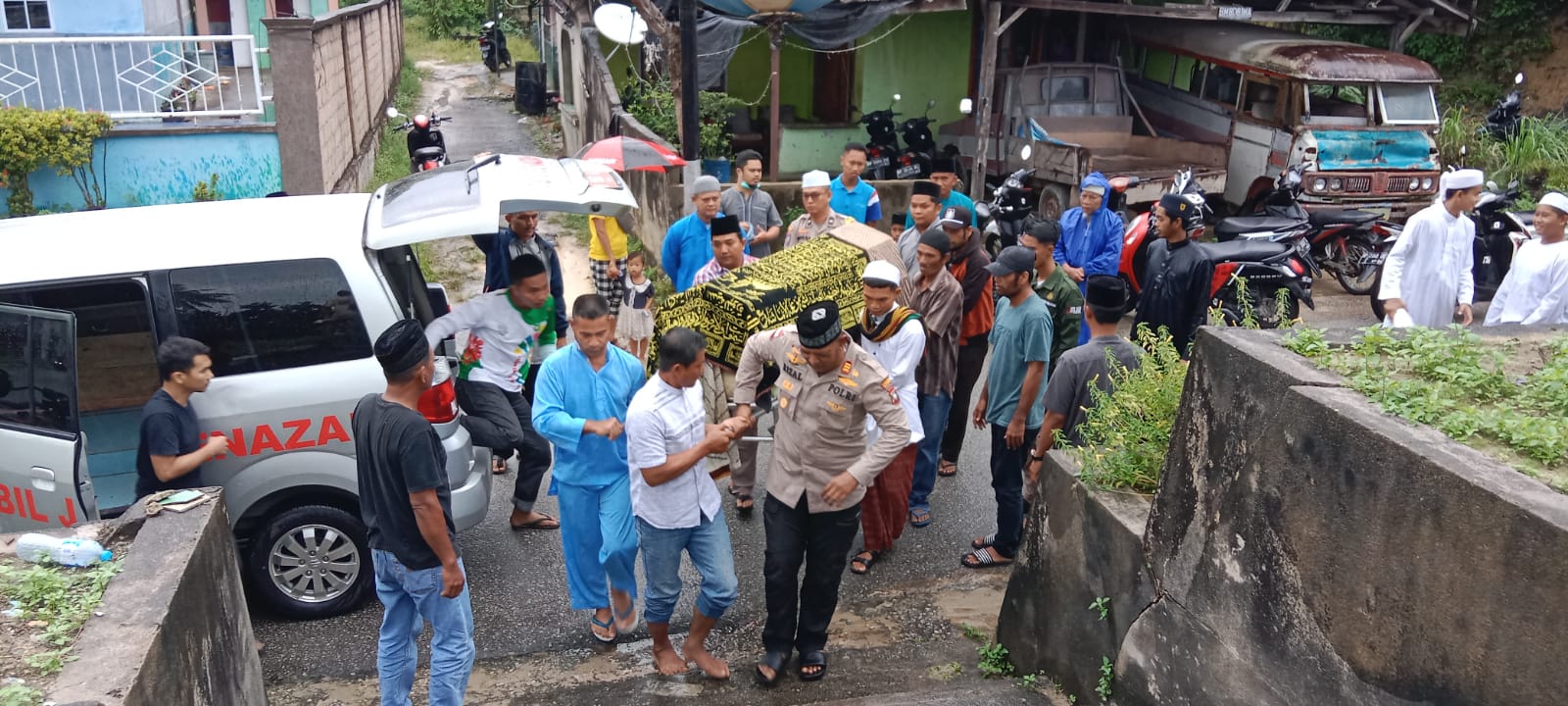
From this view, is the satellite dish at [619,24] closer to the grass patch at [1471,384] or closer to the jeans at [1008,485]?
the jeans at [1008,485]

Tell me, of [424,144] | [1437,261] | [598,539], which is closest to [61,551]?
[598,539]

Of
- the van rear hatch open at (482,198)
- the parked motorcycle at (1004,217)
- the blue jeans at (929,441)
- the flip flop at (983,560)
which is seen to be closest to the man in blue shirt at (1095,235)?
the blue jeans at (929,441)

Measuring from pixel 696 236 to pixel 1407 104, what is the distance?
9.08m

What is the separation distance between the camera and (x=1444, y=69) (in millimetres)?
17406

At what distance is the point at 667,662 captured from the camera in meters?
4.64

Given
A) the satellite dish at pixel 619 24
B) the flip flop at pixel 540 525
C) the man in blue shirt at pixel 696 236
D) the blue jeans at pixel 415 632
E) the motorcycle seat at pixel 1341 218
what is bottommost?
the flip flop at pixel 540 525

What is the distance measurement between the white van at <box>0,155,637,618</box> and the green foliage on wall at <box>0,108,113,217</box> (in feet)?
14.2

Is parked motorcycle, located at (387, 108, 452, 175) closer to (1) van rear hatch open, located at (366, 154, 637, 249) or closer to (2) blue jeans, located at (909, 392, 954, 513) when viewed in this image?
(1) van rear hatch open, located at (366, 154, 637, 249)

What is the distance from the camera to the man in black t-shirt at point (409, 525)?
3.69m

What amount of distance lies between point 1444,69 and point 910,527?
625 inches

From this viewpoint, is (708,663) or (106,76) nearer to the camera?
(708,663)

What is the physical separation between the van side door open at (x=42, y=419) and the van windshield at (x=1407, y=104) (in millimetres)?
12264

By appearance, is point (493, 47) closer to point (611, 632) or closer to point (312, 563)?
point (312, 563)

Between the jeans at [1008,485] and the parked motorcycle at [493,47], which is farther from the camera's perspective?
the parked motorcycle at [493,47]
